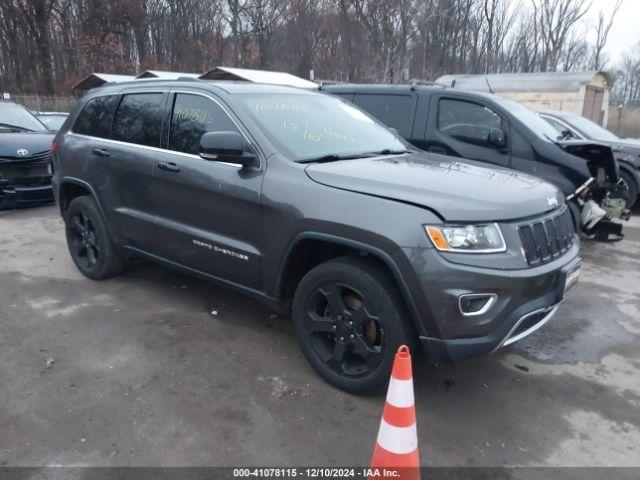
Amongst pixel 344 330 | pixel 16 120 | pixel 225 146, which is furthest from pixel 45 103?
pixel 344 330

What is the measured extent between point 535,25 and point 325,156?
158 ft

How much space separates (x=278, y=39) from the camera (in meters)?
39.5

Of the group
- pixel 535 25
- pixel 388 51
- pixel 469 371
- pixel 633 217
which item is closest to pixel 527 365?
pixel 469 371

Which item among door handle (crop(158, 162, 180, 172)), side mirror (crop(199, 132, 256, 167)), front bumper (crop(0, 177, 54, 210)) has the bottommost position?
front bumper (crop(0, 177, 54, 210))

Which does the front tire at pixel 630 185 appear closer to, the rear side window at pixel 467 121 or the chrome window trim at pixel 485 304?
the rear side window at pixel 467 121

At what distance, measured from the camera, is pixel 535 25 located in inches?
1748

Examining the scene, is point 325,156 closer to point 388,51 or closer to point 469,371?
point 469,371

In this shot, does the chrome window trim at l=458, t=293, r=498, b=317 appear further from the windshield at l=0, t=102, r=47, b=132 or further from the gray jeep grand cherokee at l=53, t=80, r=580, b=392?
the windshield at l=0, t=102, r=47, b=132

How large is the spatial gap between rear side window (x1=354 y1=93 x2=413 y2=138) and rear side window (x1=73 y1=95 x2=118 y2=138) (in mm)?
3425

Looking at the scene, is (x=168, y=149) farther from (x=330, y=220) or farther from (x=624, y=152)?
(x=624, y=152)

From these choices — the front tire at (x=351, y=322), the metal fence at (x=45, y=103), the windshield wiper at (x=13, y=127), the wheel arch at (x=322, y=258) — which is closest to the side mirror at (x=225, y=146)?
the wheel arch at (x=322, y=258)

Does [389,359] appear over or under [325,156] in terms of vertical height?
under

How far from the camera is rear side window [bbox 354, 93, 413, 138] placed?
21.9 feet

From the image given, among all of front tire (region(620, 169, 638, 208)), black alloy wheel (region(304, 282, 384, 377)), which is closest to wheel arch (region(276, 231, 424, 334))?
black alloy wheel (region(304, 282, 384, 377))
